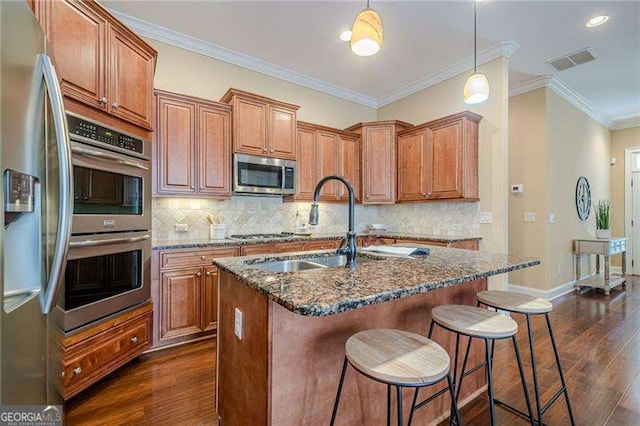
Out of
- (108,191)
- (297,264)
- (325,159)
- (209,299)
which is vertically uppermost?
(325,159)

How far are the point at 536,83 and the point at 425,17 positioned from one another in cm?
242

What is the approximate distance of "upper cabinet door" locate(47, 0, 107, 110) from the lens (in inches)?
67.9

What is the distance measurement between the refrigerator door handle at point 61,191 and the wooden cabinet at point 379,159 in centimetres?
356

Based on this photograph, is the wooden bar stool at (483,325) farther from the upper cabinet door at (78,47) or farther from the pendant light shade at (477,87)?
the upper cabinet door at (78,47)

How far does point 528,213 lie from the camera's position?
4.21 m

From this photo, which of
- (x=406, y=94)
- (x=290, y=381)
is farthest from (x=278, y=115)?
(x=290, y=381)

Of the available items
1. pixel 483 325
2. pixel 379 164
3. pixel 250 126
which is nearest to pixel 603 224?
pixel 379 164

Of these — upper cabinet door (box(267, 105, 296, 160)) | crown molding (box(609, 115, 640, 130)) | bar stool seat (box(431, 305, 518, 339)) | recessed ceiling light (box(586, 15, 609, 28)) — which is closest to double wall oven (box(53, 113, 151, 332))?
upper cabinet door (box(267, 105, 296, 160))

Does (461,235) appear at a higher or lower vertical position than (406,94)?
lower

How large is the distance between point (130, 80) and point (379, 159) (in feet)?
9.99

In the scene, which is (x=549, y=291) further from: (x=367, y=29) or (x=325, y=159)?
(x=367, y=29)

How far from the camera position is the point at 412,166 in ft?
13.1

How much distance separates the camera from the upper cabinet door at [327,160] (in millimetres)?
3969

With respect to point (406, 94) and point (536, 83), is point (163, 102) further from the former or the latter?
point (536, 83)
